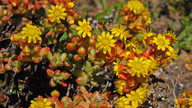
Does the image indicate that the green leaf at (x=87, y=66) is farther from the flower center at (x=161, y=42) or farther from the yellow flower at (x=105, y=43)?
the flower center at (x=161, y=42)

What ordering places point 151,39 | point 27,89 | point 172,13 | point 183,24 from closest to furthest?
point 151,39 → point 27,89 → point 183,24 → point 172,13

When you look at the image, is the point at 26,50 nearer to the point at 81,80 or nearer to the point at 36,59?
the point at 36,59

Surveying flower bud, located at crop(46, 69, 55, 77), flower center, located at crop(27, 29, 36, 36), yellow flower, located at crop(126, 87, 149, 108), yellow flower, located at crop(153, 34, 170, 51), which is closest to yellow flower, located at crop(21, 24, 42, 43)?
flower center, located at crop(27, 29, 36, 36)

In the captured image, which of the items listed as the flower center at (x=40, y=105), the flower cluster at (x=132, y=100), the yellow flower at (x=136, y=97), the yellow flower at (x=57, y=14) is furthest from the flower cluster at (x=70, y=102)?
the yellow flower at (x=57, y=14)

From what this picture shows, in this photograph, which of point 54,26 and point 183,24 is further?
point 183,24

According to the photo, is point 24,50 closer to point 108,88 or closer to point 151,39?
point 108,88

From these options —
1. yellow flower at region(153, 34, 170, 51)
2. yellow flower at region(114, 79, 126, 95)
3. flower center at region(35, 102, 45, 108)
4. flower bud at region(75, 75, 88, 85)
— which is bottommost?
flower center at region(35, 102, 45, 108)

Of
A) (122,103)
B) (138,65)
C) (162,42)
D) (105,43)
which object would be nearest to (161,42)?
(162,42)

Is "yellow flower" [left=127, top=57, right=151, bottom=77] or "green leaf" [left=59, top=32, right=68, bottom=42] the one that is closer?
"yellow flower" [left=127, top=57, right=151, bottom=77]

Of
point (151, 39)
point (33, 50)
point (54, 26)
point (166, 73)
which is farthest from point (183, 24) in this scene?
point (33, 50)

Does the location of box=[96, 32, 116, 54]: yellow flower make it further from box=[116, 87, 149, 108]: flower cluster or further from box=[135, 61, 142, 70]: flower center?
box=[116, 87, 149, 108]: flower cluster
